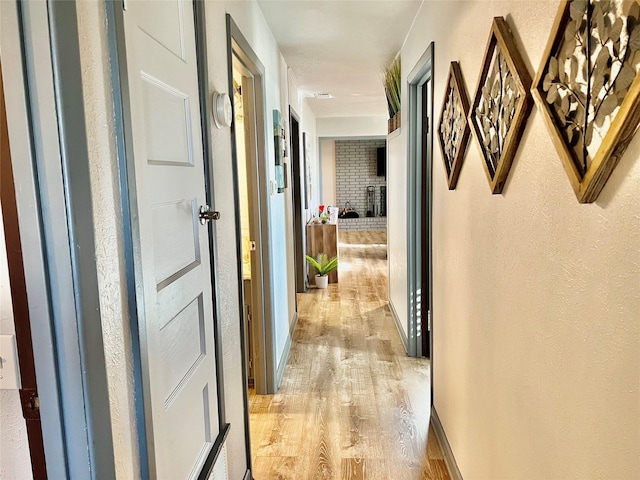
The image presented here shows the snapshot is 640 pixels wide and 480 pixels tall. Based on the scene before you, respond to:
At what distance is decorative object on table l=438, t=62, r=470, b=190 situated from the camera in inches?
69.2

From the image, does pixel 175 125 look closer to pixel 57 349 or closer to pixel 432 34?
pixel 57 349

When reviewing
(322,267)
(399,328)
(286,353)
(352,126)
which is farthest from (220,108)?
(352,126)

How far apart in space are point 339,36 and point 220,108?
73.0 inches

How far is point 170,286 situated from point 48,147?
1.62 feet

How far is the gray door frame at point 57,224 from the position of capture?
2.46 feet

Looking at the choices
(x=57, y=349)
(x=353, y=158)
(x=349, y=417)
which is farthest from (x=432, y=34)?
(x=353, y=158)

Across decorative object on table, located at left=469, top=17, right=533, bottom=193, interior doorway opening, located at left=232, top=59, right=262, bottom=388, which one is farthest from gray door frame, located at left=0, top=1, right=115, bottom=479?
interior doorway opening, located at left=232, top=59, right=262, bottom=388

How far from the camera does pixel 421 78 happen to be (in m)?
2.93

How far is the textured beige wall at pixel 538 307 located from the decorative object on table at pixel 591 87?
0.04m

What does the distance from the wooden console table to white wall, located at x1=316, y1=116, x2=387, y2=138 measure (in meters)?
2.92

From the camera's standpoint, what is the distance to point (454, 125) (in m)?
1.91

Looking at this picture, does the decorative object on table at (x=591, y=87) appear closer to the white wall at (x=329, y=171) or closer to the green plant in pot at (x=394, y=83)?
the green plant in pot at (x=394, y=83)

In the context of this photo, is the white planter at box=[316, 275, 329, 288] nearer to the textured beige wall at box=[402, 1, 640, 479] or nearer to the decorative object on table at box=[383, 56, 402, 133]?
the decorative object on table at box=[383, 56, 402, 133]

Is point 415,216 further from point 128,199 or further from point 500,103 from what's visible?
point 128,199
